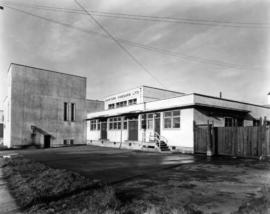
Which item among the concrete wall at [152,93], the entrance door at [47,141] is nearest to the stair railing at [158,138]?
the concrete wall at [152,93]

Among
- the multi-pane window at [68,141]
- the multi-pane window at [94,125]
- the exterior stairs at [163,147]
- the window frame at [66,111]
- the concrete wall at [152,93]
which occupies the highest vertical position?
the concrete wall at [152,93]

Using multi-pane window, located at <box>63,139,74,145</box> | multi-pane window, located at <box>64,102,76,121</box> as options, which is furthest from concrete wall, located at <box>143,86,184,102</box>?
multi-pane window, located at <box>63,139,74,145</box>

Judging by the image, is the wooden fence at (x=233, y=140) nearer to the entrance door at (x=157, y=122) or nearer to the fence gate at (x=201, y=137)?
the fence gate at (x=201, y=137)

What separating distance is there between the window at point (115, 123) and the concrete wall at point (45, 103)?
7039 mm

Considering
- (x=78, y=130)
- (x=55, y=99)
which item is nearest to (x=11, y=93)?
(x=55, y=99)

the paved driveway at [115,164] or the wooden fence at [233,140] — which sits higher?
the wooden fence at [233,140]

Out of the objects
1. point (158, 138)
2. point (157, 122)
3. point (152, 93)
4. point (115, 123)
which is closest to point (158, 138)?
point (158, 138)

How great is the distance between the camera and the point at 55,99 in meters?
30.1

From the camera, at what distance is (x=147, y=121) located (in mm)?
21859

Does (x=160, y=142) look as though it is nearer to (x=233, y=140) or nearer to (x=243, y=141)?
(x=233, y=140)

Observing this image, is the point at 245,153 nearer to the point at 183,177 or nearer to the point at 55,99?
the point at 183,177

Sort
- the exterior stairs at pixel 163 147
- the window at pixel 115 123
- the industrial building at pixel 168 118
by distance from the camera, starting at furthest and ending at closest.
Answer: the window at pixel 115 123
the exterior stairs at pixel 163 147
the industrial building at pixel 168 118

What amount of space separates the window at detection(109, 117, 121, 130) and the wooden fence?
464 inches

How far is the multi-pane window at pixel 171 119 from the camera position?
61.0 ft
